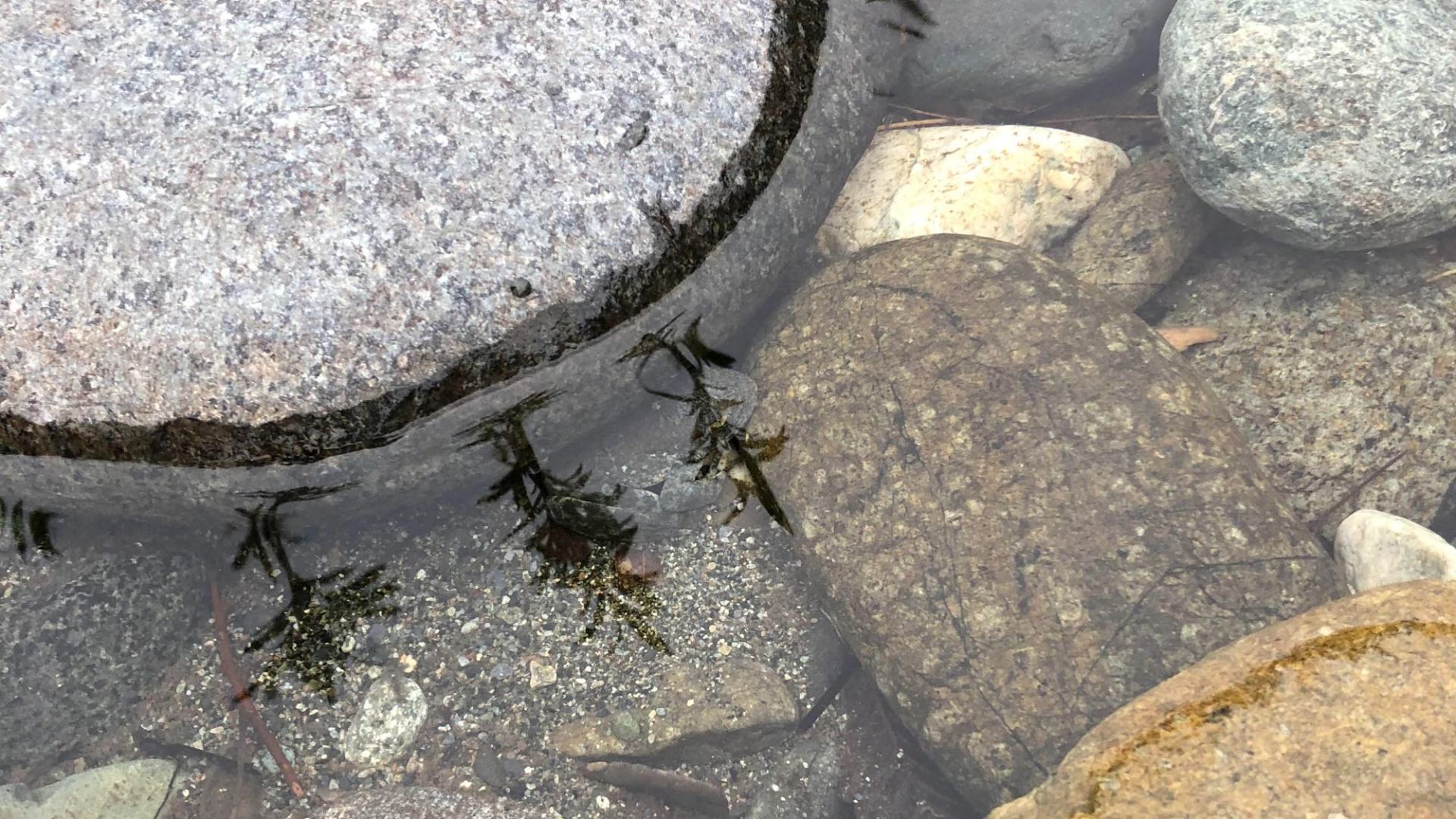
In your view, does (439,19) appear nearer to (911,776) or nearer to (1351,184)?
(911,776)

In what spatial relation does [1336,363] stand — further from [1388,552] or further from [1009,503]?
[1009,503]

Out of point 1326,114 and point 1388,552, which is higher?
point 1326,114

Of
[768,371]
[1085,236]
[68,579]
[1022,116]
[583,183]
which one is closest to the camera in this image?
[583,183]

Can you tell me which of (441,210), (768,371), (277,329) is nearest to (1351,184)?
(768,371)

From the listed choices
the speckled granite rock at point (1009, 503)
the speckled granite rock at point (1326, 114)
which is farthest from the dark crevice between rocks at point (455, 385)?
the speckled granite rock at point (1326, 114)

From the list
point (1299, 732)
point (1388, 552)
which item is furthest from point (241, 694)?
point (1388, 552)

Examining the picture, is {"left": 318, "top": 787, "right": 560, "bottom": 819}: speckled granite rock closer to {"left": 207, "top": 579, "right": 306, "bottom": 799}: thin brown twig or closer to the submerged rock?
{"left": 207, "top": 579, "right": 306, "bottom": 799}: thin brown twig
